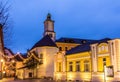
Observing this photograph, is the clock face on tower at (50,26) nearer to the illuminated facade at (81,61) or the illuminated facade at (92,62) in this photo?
the illuminated facade at (81,61)

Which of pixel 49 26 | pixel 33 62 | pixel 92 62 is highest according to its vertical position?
pixel 49 26

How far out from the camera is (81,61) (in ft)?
139

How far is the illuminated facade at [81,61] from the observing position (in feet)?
112

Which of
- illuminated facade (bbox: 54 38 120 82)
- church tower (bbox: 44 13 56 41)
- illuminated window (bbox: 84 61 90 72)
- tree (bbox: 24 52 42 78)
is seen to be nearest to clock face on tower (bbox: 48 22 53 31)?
church tower (bbox: 44 13 56 41)

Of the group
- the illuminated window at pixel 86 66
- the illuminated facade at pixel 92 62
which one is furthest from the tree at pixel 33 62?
the illuminated window at pixel 86 66

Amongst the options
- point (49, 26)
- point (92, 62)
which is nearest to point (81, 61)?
point (92, 62)

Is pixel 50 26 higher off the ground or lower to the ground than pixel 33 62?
higher

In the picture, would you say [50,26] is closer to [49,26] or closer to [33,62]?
[49,26]

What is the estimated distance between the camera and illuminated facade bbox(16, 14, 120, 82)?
3422 centimetres

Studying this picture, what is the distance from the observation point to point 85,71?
4100cm

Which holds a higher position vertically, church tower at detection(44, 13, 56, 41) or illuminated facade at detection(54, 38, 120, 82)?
church tower at detection(44, 13, 56, 41)

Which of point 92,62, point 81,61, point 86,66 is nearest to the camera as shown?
point 92,62

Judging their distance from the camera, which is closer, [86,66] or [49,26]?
[86,66]

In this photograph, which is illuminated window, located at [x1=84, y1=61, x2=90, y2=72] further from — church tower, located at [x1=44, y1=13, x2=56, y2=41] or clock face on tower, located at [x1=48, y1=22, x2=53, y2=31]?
clock face on tower, located at [x1=48, y1=22, x2=53, y2=31]
